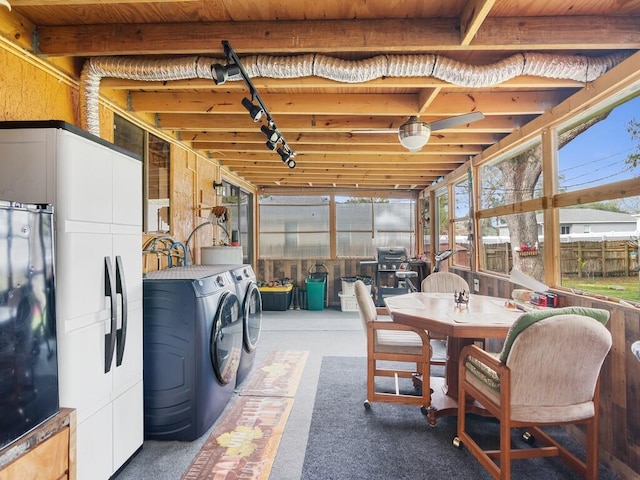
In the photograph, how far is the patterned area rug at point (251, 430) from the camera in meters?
1.94

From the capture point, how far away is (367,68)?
204cm

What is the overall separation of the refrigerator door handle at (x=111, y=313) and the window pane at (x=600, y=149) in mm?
3020

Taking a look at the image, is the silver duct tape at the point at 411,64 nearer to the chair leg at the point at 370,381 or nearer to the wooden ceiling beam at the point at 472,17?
the wooden ceiling beam at the point at 472,17

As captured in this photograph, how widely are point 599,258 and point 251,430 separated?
9.03ft

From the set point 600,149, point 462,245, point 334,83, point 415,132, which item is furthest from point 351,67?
point 462,245

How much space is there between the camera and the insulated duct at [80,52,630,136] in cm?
203

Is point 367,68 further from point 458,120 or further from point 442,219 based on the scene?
point 442,219

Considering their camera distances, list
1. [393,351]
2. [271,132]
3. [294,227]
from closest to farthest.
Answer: [393,351] < [271,132] < [294,227]

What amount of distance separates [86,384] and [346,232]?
18.8ft

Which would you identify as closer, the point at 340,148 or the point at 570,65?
the point at 570,65

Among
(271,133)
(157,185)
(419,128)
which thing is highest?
(271,133)

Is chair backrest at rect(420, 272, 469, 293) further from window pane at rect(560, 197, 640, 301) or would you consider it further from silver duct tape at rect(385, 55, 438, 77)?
silver duct tape at rect(385, 55, 438, 77)

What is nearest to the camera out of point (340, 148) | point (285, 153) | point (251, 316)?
point (251, 316)

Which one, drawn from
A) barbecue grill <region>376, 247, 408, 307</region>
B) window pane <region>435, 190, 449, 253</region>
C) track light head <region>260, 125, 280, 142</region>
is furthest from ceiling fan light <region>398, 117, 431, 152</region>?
barbecue grill <region>376, 247, 408, 307</region>
